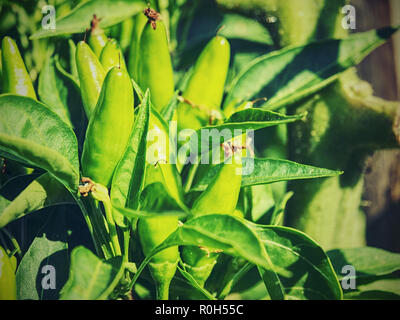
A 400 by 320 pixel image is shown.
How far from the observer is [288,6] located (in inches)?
27.5

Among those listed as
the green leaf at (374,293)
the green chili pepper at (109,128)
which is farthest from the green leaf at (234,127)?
the green leaf at (374,293)

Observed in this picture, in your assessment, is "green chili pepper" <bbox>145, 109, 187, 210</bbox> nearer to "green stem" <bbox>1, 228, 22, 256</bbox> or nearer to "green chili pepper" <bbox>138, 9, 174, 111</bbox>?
"green chili pepper" <bbox>138, 9, 174, 111</bbox>

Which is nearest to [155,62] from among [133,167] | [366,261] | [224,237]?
[133,167]

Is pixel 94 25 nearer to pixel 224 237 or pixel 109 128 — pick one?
pixel 109 128

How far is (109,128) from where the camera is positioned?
414 mm

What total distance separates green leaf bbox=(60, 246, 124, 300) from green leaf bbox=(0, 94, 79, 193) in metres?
0.09

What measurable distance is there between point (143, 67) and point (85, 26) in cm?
12

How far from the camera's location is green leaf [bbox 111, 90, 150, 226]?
1.36 ft

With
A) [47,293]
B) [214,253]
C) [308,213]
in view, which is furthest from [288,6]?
[47,293]

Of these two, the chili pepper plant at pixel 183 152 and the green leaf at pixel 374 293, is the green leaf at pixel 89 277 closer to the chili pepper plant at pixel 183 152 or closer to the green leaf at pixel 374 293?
the chili pepper plant at pixel 183 152

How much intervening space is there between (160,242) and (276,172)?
0.16 metres

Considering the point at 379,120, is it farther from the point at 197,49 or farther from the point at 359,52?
the point at 197,49

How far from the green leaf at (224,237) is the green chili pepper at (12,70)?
0.28 m

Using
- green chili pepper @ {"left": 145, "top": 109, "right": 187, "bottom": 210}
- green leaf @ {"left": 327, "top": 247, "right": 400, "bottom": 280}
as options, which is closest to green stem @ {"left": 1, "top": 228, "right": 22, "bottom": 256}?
green chili pepper @ {"left": 145, "top": 109, "right": 187, "bottom": 210}
